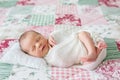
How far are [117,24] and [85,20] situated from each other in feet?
0.78

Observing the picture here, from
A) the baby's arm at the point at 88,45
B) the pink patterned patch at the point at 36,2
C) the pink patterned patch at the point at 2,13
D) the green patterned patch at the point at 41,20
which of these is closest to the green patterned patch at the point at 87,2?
the pink patterned patch at the point at 36,2

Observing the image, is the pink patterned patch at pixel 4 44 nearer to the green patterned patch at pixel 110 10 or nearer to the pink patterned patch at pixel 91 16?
the pink patterned patch at pixel 91 16

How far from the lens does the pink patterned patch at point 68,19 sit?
175 cm

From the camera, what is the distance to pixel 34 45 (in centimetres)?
128

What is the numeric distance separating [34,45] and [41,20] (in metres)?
0.54

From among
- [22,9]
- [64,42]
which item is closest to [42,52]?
[64,42]

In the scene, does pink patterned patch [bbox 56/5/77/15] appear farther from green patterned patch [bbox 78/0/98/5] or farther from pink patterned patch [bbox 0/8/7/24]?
pink patterned patch [bbox 0/8/7/24]

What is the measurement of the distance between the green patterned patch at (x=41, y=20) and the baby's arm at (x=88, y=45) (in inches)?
16.7

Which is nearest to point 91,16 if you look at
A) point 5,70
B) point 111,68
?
point 111,68

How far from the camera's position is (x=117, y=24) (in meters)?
1.72

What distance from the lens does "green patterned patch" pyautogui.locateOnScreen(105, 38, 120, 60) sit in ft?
4.43

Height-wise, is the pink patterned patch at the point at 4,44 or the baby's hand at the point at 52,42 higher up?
the baby's hand at the point at 52,42

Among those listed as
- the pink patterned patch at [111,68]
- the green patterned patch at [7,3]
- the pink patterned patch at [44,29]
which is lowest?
the green patterned patch at [7,3]

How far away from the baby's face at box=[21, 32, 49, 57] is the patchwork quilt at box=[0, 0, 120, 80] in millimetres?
86
